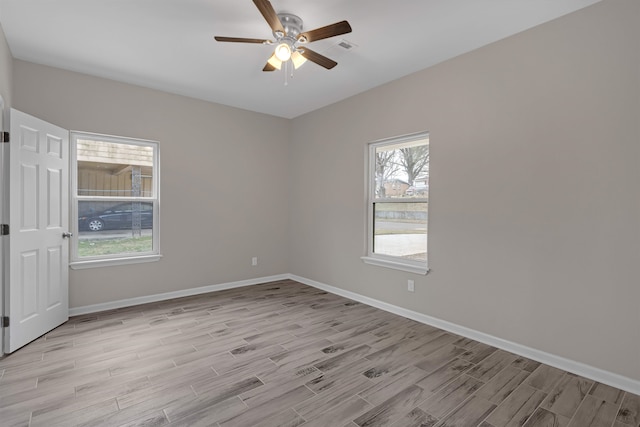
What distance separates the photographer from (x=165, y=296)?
173 inches

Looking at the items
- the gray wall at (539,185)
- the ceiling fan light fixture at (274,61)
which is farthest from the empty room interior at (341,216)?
the ceiling fan light fixture at (274,61)

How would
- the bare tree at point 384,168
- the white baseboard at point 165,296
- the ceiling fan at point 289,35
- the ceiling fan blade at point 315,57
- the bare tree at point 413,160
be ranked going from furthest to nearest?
the bare tree at point 384,168 < the white baseboard at point 165,296 < the bare tree at point 413,160 < the ceiling fan blade at point 315,57 < the ceiling fan at point 289,35

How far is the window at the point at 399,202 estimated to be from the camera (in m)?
3.72

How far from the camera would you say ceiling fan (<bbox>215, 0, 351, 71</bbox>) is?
224cm

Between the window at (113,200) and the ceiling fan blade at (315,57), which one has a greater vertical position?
the ceiling fan blade at (315,57)

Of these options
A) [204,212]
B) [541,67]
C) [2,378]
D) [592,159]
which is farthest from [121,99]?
[592,159]

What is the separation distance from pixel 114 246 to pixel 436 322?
13.1ft

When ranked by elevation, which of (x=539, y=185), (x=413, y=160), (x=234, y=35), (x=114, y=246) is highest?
(x=234, y=35)

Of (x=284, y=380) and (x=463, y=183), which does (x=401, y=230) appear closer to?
(x=463, y=183)

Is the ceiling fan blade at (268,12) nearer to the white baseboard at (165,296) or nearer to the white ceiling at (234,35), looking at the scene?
the white ceiling at (234,35)

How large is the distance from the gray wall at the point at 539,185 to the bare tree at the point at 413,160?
0.72 ft

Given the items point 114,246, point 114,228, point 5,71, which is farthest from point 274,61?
point 114,246

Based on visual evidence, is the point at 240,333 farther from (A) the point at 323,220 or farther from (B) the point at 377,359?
(A) the point at 323,220

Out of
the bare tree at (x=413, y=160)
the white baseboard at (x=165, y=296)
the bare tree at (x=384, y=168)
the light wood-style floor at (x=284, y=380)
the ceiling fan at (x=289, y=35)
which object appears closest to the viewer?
the light wood-style floor at (x=284, y=380)
